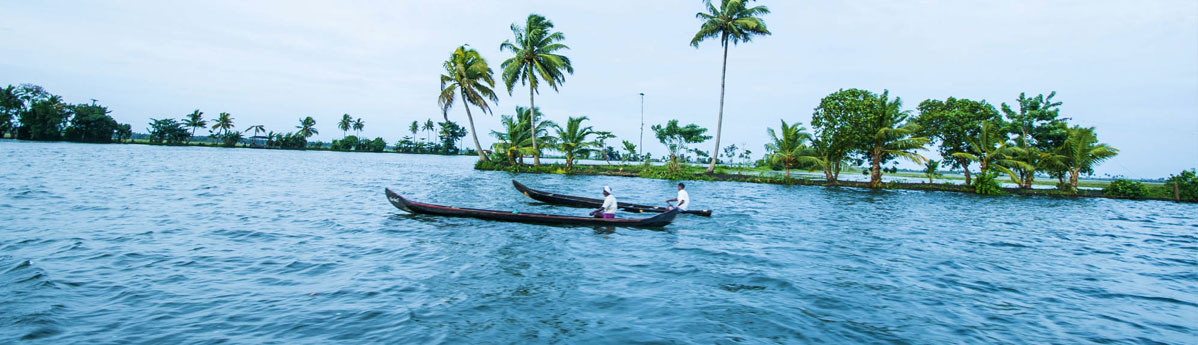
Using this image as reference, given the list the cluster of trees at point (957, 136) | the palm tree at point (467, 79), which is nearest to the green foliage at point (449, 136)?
the palm tree at point (467, 79)

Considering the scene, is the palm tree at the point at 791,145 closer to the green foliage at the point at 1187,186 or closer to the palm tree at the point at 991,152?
the palm tree at the point at 991,152

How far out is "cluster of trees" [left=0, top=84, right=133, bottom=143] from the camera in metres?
76.5

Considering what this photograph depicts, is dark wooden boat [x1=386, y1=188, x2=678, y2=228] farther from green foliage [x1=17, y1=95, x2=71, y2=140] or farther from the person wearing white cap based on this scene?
green foliage [x1=17, y1=95, x2=71, y2=140]

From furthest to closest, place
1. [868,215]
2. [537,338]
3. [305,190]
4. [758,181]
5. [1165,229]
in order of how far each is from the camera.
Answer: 1. [758,181]
2. [305,190]
3. [868,215]
4. [1165,229]
5. [537,338]

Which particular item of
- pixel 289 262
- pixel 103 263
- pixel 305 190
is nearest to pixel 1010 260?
pixel 289 262

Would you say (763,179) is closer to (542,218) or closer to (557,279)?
(542,218)

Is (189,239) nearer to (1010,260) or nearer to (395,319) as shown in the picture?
(395,319)

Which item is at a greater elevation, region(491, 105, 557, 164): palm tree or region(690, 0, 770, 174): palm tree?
region(690, 0, 770, 174): palm tree

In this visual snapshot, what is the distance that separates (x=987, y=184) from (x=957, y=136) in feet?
11.7

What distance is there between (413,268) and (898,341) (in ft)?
25.3

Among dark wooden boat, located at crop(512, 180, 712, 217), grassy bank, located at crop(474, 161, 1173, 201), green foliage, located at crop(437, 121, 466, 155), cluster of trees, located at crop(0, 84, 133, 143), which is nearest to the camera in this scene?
dark wooden boat, located at crop(512, 180, 712, 217)

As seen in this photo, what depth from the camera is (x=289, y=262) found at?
9.53 metres

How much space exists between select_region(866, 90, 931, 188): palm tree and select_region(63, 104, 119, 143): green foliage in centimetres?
11124

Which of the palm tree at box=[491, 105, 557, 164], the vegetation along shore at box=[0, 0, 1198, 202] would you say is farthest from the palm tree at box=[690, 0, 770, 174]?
the palm tree at box=[491, 105, 557, 164]
